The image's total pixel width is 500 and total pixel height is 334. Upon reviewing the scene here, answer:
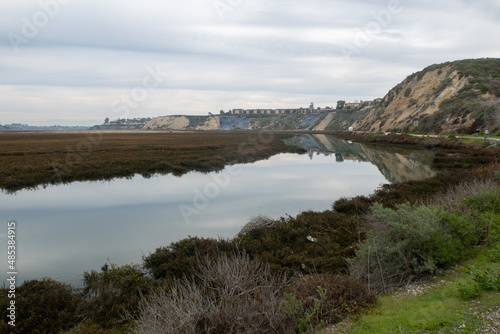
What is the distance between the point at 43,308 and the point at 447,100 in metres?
61.5

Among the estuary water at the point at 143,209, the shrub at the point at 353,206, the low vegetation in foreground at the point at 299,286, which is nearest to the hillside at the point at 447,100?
the estuary water at the point at 143,209

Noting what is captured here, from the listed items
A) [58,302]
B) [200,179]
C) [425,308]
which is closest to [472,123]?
[200,179]

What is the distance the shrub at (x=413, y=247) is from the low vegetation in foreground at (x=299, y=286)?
0.9 inches

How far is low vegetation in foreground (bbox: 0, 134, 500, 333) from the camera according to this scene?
16.4 ft

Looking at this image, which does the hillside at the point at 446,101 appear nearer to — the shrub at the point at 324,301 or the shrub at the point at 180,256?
the shrub at the point at 180,256

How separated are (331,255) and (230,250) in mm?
3012

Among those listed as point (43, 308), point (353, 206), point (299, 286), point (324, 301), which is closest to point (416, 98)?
point (353, 206)

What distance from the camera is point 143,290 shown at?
7664 millimetres

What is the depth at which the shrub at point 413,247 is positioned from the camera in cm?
682

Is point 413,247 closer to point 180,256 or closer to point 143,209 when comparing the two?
point 180,256

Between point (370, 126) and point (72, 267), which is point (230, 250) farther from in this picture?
point (370, 126)

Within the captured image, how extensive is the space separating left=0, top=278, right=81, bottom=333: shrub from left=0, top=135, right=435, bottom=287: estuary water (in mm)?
1119

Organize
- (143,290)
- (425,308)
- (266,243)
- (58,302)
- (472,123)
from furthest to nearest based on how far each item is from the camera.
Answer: (472,123) < (266,243) < (143,290) < (58,302) < (425,308)

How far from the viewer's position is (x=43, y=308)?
22.0 ft
